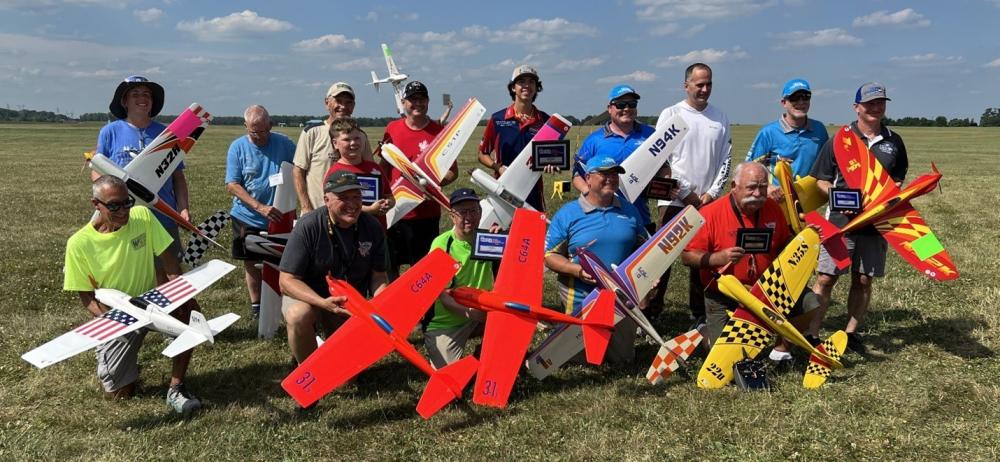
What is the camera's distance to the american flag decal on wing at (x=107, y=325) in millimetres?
4457

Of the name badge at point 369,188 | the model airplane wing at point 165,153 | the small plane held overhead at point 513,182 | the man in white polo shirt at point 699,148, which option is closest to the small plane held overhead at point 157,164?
the model airplane wing at point 165,153

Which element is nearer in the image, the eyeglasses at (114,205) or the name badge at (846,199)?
the eyeglasses at (114,205)

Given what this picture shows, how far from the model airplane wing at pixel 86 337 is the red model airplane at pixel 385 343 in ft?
4.22

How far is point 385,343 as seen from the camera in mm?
4734

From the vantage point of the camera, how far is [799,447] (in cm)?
429

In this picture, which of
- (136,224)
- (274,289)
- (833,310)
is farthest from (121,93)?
(833,310)

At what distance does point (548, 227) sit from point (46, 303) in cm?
633

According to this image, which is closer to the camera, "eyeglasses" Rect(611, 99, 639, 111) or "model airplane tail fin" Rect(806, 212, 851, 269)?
"model airplane tail fin" Rect(806, 212, 851, 269)

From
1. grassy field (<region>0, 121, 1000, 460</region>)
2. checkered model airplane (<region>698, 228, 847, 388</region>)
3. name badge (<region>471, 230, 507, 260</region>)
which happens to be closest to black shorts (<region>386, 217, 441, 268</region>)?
grassy field (<region>0, 121, 1000, 460</region>)

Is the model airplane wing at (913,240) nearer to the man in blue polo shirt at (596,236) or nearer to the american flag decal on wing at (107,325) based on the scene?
Result: the man in blue polo shirt at (596,236)

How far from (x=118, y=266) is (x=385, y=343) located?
228 cm

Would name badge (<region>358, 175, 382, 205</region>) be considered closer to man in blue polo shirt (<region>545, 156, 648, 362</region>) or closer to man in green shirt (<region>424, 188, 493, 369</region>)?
man in green shirt (<region>424, 188, 493, 369</region>)

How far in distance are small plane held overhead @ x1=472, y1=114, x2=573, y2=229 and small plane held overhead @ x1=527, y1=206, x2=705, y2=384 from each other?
117 cm

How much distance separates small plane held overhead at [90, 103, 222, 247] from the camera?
224 inches
